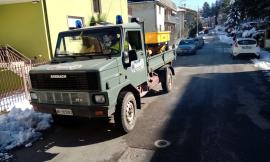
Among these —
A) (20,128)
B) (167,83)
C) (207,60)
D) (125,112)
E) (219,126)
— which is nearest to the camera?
(125,112)

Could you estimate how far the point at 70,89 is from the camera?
18.6 feet

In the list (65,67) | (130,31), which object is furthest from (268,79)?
(65,67)

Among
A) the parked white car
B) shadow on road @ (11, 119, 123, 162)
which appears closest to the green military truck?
shadow on road @ (11, 119, 123, 162)

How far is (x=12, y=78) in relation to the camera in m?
12.3

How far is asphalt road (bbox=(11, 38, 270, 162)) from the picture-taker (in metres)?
5.11

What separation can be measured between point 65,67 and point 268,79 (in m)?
9.10

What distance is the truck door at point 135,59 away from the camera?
20.7 feet

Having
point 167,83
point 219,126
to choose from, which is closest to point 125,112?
point 219,126

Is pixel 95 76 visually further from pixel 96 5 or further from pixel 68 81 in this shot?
pixel 96 5

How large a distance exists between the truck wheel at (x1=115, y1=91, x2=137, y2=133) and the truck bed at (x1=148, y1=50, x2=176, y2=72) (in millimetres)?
1769

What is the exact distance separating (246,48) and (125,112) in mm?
15041

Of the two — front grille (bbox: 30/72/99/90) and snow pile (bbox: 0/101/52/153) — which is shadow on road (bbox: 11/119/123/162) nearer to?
snow pile (bbox: 0/101/52/153)

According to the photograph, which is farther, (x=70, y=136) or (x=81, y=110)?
(x=70, y=136)

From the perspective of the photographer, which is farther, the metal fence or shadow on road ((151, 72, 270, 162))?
the metal fence
